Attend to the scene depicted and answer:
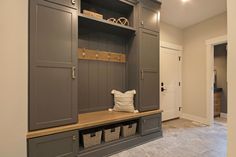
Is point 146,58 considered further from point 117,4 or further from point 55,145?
point 55,145

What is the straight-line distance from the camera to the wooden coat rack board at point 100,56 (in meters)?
2.68

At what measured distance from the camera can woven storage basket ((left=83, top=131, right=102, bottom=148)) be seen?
2213mm

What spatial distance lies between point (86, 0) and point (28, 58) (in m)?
1.49

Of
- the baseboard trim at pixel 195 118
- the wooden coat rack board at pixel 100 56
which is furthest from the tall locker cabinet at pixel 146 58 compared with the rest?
the baseboard trim at pixel 195 118

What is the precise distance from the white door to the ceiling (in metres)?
0.81

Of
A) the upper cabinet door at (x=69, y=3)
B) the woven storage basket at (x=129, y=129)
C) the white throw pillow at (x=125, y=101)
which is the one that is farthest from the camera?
the white throw pillow at (x=125, y=101)

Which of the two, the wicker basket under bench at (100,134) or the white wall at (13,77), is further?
the wicker basket under bench at (100,134)

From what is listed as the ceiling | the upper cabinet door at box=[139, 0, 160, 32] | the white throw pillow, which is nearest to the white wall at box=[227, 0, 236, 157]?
the white throw pillow

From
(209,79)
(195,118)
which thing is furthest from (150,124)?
(209,79)

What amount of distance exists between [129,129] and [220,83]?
3.93m

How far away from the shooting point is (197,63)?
4.25 m

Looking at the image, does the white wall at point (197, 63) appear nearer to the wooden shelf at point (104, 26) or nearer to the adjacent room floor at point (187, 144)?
the adjacent room floor at point (187, 144)

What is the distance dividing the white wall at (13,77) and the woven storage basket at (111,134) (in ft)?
3.65

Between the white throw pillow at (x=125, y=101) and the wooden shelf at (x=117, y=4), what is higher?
the wooden shelf at (x=117, y=4)
